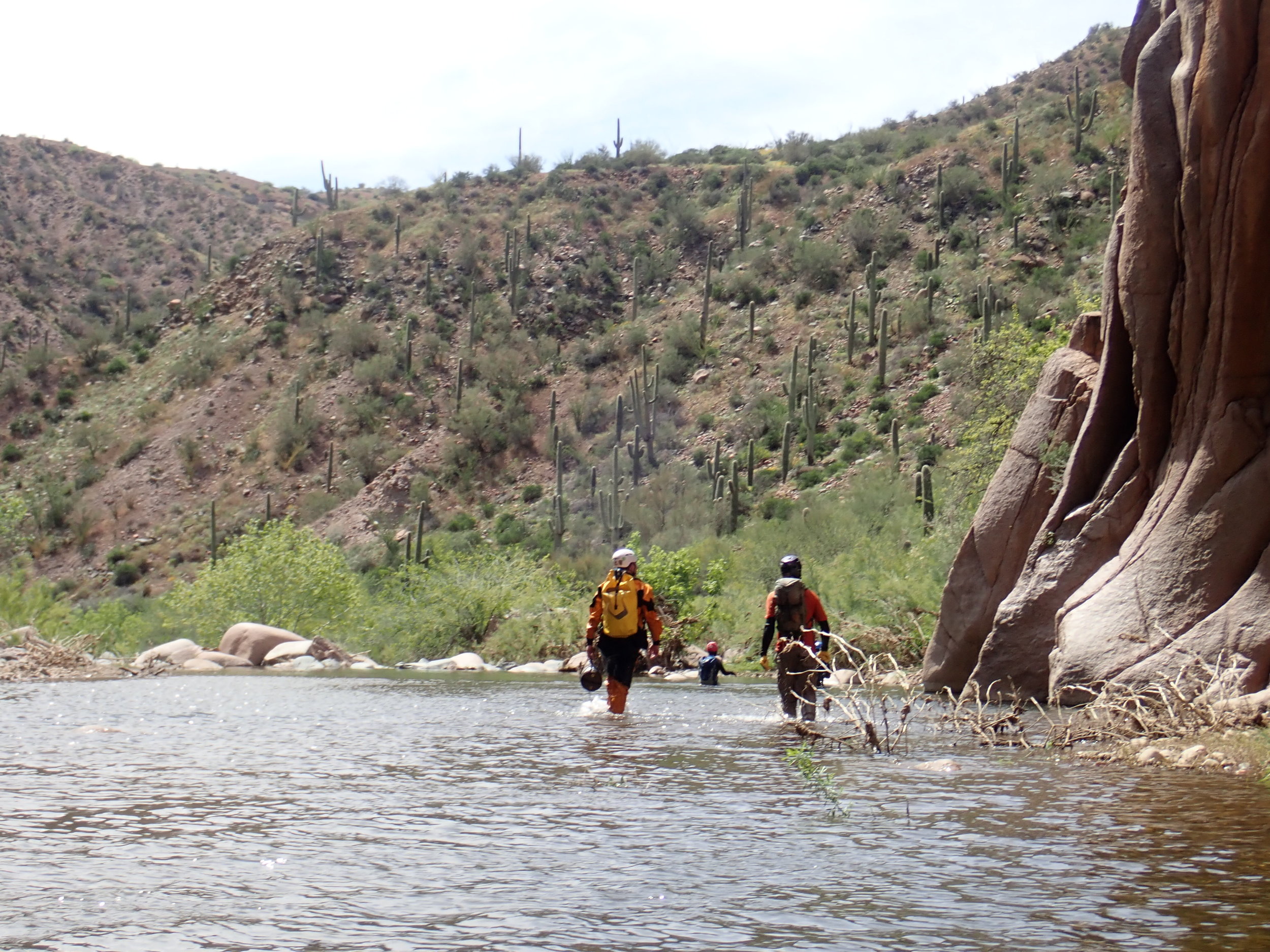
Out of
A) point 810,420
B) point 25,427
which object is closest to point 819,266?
point 810,420

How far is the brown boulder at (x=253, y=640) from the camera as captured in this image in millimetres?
34312

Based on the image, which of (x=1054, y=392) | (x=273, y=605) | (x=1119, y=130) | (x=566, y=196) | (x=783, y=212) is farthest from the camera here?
(x=566, y=196)

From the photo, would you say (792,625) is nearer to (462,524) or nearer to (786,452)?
(786,452)

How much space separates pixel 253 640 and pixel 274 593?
597 centimetres

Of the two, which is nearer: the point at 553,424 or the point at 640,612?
the point at 640,612

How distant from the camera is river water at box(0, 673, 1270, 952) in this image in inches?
195

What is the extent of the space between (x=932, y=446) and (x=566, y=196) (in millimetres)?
40510

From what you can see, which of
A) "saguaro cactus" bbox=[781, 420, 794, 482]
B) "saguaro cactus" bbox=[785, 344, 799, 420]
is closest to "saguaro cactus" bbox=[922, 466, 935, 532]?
"saguaro cactus" bbox=[781, 420, 794, 482]

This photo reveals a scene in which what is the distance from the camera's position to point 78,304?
3366 inches

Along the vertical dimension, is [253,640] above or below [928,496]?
below

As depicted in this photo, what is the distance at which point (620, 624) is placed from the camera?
50.5 feet

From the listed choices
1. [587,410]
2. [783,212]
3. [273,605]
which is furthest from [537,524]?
[783,212]

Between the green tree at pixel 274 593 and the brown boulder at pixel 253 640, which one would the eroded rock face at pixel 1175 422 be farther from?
the green tree at pixel 274 593

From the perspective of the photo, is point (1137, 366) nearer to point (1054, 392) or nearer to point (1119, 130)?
point (1054, 392)
